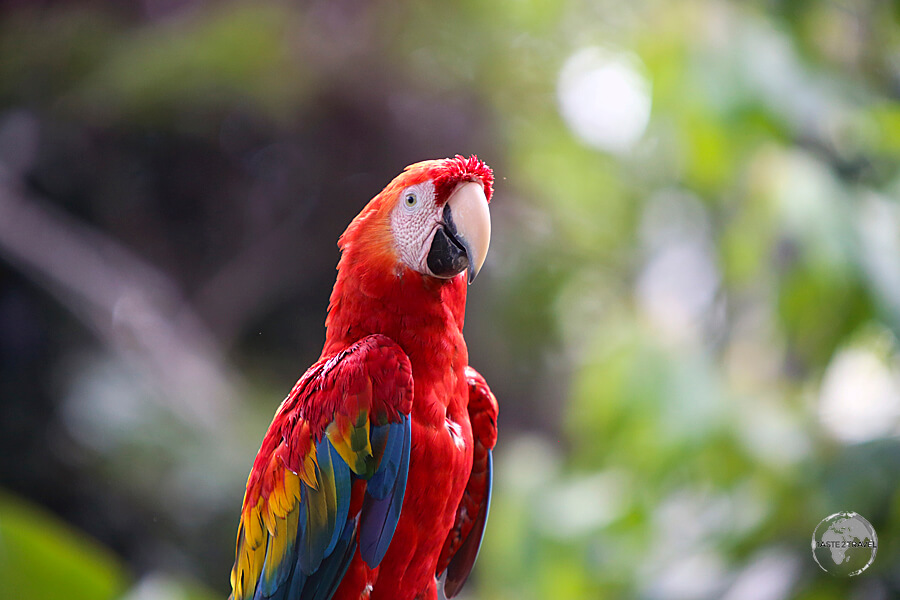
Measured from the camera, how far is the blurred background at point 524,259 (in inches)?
59.1

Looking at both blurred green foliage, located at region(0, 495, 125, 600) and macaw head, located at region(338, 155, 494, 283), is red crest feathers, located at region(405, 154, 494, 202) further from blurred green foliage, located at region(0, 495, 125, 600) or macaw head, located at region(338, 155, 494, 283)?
blurred green foliage, located at region(0, 495, 125, 600)

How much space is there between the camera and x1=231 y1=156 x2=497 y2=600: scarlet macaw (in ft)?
1.94

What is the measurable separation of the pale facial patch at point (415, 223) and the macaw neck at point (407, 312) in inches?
0.5

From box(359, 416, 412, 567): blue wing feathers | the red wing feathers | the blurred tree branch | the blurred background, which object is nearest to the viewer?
box(359, 416, 412, 567): blue wing feathers

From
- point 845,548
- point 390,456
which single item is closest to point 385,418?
point 390,456

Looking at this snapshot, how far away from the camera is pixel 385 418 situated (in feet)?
1.92

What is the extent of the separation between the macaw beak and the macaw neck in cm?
2

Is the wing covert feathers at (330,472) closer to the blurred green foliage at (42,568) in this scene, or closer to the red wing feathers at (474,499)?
the red wing feathers at (474,499)

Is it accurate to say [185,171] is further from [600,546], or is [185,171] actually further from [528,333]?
[600,546]

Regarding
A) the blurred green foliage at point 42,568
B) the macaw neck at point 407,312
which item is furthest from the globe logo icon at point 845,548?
the blurred green foliage at point 42,568

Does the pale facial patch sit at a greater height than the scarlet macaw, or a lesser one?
greater

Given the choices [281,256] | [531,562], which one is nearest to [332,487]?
[531,562]

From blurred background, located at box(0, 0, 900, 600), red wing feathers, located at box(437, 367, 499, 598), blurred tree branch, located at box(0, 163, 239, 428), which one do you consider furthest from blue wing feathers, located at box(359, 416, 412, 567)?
blurred tree branch, located at box(0, 163, 239, 428)

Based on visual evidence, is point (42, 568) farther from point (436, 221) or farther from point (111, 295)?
point (111, 295)
